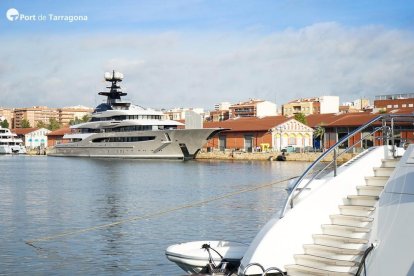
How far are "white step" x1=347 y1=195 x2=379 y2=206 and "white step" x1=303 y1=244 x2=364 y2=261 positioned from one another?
1101mm

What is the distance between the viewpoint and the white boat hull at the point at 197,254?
11.7m

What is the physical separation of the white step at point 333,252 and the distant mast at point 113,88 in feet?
318

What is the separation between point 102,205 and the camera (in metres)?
31.4

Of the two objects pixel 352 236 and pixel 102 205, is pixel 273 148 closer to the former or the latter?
pixel 102 205

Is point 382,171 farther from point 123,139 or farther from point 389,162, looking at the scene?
point 123,139

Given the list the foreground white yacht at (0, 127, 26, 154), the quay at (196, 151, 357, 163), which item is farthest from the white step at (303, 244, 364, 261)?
the foreground white yacht at (0, 127, 26, 154)

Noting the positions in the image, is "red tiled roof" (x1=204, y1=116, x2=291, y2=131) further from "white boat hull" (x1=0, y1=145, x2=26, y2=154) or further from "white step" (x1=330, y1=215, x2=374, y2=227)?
"white step" (x1=330, y1=215, x2=374, y2=227)

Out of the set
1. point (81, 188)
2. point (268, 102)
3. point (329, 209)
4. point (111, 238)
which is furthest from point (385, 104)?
point (329, 209)

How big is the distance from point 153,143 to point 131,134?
14.9ft

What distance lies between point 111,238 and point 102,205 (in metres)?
11.1

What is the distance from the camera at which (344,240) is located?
9.88 meters

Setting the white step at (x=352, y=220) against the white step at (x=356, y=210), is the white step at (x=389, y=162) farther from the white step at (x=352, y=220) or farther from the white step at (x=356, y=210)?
the white step at (x=352, y=220)

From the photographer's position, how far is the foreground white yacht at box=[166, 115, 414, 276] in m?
8.71

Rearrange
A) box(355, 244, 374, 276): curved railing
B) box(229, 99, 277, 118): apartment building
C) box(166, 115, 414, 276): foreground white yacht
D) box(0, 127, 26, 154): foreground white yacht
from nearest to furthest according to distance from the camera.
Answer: box(166, 115, 414, 276): foreground white yacht < box(355, 244, 374, 276): curved railing < box(0, 127, 26, 154): foreground white yacht < box(229, 99, 277, 118): apartment building
